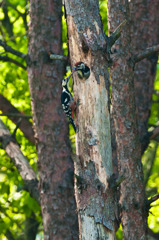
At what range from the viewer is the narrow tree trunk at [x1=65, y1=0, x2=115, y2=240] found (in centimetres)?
393

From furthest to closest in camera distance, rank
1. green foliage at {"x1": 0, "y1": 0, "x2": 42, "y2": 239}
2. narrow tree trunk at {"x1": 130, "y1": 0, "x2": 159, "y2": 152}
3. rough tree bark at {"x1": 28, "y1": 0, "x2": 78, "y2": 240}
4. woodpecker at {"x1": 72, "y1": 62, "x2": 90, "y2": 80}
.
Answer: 1. green foliage at {"x1": 0, "y1": 0, "x2": 42, "y2": 239}
2. narrow tree trunk at {"x1": 130, "y1": 0, "x2": 159, "y2": 152}
3. rough tree bark at {"x1": 28, "y1": 0, "x2": 78, "y2": 240}
4. woodpecker at {"x1": 72, "y1": 62, "x2": 90, "y2": 80}

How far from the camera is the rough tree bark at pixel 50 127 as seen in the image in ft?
21.1

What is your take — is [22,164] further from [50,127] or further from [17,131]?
[17,131]

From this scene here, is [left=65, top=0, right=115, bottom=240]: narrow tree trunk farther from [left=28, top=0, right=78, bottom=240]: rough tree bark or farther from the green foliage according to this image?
the green foliage

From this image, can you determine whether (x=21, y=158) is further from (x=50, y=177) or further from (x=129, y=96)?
(x=129, y=96)

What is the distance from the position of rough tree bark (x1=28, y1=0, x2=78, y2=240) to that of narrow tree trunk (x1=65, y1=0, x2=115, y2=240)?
2424 mm

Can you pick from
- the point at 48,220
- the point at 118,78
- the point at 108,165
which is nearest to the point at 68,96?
the point at 118,78

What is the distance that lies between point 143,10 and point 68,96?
2.25 metres

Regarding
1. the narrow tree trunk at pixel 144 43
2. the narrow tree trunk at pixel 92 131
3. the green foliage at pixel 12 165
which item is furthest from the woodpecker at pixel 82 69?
the green foliage at pixel 12 165

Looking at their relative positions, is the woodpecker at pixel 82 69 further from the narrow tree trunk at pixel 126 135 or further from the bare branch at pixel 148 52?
the narrow tree trunk at pixel 126 135

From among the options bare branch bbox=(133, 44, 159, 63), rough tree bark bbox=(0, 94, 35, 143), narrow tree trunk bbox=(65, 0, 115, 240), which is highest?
rough tree bark bbox=(0, 94, 35, 143)

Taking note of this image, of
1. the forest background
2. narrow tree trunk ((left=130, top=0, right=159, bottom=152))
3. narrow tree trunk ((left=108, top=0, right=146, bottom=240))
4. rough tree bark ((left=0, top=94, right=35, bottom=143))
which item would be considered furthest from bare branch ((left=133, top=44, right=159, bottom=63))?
rough tree bark ((left=0, top=94, right=35, bottom=143))

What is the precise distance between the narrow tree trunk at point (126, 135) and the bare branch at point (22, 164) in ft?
5.84

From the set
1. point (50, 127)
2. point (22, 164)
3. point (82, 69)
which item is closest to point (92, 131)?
point (82, 69)
